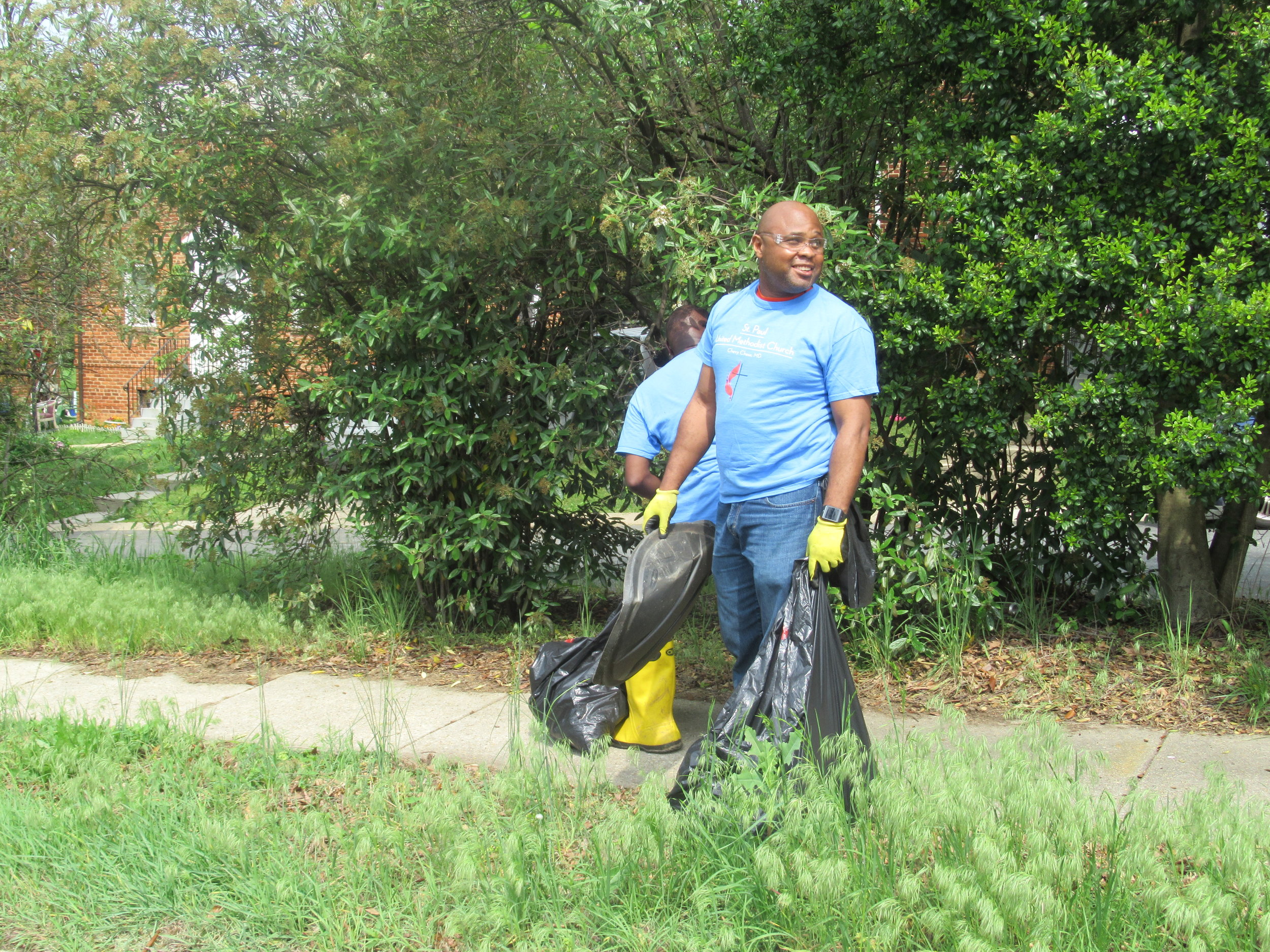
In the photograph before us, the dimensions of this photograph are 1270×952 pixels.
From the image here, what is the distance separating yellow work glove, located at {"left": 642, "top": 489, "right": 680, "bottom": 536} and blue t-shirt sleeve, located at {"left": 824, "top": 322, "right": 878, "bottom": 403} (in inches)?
29.8

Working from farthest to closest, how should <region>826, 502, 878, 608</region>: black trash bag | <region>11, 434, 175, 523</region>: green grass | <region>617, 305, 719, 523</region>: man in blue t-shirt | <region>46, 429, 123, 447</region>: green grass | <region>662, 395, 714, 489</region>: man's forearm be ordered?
<region>46, 429, 123, 447</region>: green grass
<region>11, 434, 175, 523</region>: green grass
<region>617, 305, 719, 523</region>: man in blue t-shirt
<region>662, 395, 714, 489</region>: man's forearm
<region>826, 502, 878, 608</region>: black trash bag

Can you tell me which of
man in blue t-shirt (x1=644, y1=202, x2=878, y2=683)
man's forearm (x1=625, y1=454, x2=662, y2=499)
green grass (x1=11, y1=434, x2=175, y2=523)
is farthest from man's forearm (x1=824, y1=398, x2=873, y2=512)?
green grass (x1=11, y1=434, x2=175, y2=523)

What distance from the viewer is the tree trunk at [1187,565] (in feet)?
16.8

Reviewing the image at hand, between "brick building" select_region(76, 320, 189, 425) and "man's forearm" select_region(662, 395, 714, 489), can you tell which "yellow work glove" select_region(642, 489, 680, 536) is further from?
"brick building" select_region(76, 320, 189, 425)

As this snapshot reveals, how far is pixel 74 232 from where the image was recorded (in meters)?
7.17

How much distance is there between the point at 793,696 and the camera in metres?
3.19

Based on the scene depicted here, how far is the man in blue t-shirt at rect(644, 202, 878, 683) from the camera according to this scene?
3.41 m

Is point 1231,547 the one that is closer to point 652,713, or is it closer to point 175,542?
point 652,713

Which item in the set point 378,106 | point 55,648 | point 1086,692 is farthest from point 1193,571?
point 55,648

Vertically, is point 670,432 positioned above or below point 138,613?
above

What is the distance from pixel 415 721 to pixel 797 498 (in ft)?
7.31

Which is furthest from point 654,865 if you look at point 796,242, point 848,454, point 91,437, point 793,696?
point 91,437

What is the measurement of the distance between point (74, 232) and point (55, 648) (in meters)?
2.85

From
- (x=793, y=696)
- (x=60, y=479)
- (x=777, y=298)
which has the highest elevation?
(x=777, y=298)
